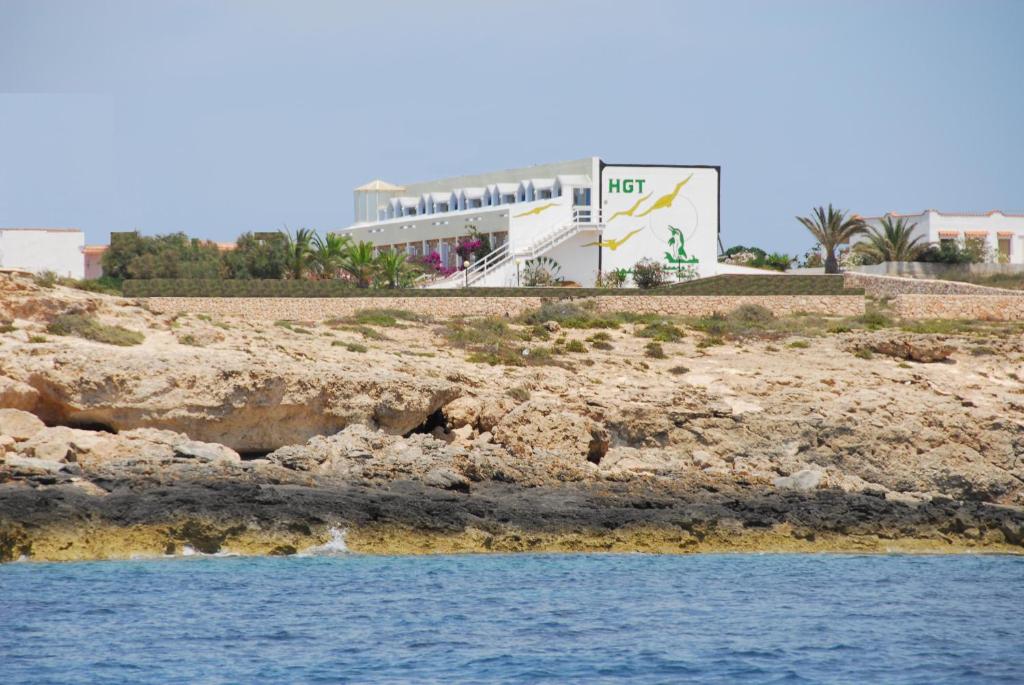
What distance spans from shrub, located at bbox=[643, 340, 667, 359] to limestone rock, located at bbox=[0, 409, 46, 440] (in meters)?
17.7

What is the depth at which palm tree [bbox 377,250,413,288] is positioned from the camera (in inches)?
2228

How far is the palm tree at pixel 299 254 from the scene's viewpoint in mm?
56531

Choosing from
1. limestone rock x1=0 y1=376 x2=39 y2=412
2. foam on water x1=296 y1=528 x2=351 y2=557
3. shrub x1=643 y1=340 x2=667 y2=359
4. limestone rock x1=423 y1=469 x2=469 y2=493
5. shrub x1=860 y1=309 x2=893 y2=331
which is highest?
shrub x1=860 y1=309 x2=893 y2=331

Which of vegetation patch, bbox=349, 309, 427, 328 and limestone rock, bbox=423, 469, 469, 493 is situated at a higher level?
vegetation patch, bbox=349, 309, 427, 328

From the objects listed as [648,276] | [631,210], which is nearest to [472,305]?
[648,276]

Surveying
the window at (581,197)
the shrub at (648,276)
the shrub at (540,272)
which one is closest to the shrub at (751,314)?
the shrub at (648,276)

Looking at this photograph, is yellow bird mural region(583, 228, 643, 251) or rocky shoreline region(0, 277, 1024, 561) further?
yellow bird mural region(583, 228, 643, 251)

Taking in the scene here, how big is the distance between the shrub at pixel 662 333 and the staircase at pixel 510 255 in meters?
16.6

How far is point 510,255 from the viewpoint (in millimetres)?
63719

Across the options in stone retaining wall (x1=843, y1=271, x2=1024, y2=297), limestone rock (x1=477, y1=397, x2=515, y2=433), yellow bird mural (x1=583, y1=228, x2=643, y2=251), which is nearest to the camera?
limestone rock (x1=477, y1=397, x2=515, y2=433)

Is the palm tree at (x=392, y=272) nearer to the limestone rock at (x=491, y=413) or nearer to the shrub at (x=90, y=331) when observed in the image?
the shrub at (x=90, y=331)

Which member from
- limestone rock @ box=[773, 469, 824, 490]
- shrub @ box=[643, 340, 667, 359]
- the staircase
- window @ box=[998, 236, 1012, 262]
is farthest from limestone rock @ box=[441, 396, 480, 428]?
window @ box=[998, 236, 1012, 262]

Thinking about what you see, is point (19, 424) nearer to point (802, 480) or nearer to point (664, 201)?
point (802, 480)

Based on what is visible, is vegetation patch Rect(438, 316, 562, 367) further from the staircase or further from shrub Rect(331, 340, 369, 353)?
the staircase
